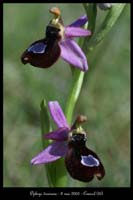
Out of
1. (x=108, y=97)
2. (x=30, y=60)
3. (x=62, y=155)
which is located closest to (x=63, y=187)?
(x=62, y=155)

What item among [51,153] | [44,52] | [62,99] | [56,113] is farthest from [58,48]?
[62,99]

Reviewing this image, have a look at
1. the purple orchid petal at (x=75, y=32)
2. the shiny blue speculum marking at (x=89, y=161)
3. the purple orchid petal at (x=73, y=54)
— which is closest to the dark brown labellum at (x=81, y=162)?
the shiny blue speculum marking at (x=89, y=161)

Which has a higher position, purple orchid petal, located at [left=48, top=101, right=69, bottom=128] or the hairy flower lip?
purple orchid petal, located at [left=48, top=101, right=69, bottom=128]

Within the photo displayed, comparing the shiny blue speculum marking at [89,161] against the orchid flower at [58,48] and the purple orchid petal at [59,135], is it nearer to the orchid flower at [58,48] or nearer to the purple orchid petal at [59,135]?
the purple orchid petal at [59,135]

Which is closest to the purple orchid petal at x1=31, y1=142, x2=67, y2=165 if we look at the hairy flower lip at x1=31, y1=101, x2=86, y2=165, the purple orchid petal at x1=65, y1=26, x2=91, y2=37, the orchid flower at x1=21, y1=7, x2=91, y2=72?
the hairy flower lip at x1=31, y1=101, x2=86, y2=165

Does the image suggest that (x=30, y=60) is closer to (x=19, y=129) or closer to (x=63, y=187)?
(x=63, y=187)

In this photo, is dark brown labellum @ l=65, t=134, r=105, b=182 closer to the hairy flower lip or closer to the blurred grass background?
the hairy flower lip
